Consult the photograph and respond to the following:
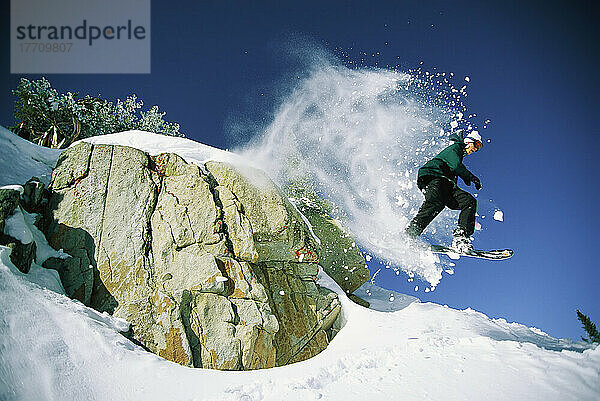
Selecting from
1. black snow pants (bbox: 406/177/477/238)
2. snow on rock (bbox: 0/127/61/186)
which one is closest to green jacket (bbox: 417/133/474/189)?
black snow pants (bbox: 406/177/477/238)

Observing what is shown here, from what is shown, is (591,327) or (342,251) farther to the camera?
(342,251)

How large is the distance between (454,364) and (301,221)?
237 inches

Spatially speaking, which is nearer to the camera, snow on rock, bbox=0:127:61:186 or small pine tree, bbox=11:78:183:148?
snow on rock, bbox=0:127:61:186

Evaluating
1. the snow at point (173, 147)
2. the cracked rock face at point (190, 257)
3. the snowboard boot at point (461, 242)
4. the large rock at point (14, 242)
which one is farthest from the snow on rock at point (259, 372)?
the snow at point (173, 147)

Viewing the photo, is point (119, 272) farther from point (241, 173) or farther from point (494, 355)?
point (494, 355)

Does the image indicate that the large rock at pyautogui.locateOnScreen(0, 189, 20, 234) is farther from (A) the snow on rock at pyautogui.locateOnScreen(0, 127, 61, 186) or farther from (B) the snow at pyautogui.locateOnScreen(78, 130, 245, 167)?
(B) the snow at pyautogui.locateOnScreen(78, 130, 245, 167)

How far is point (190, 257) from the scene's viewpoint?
750cm

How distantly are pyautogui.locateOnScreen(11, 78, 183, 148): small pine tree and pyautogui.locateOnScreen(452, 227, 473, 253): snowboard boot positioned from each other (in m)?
19.6

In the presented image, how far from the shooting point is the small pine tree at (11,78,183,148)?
19.2 m

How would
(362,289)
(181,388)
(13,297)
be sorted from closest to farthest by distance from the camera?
(181,388) → (13,297) → (362,289)

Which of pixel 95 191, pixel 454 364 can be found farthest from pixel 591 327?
pixel 95 191

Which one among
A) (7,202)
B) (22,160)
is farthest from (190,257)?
(22,160)

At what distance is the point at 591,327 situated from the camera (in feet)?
24.0

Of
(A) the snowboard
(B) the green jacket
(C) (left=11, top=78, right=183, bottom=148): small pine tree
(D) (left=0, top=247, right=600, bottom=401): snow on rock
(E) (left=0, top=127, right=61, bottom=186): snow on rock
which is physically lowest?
(D) (left=0, top=247, right=600, bottom=401): snow on rock
